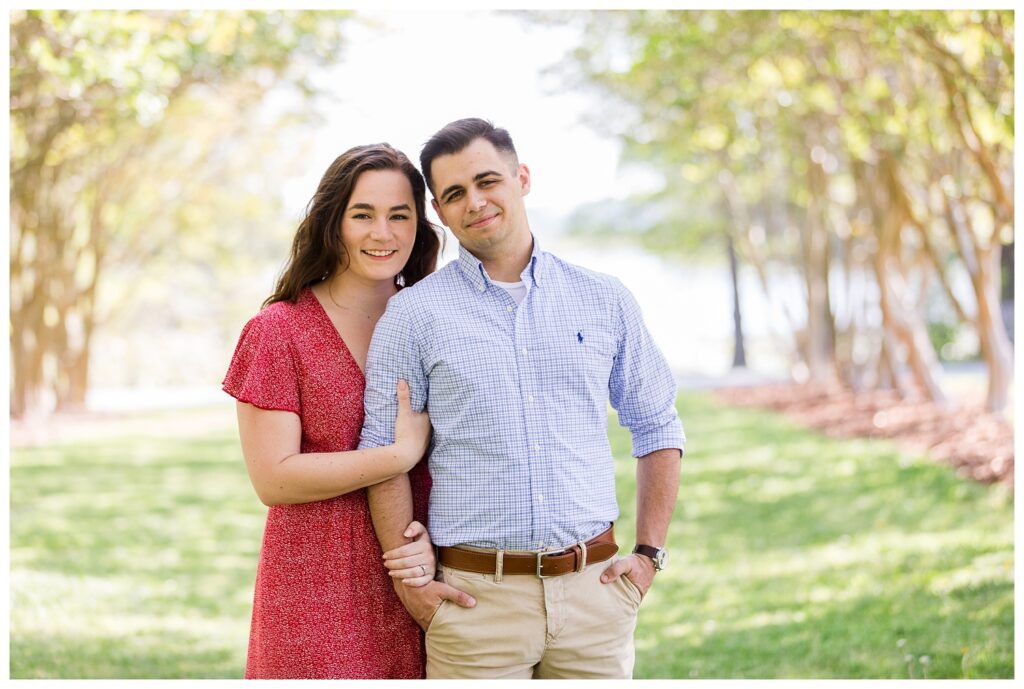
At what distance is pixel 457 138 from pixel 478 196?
0.60 ft

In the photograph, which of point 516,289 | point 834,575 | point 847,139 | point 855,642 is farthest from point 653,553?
point 847,139

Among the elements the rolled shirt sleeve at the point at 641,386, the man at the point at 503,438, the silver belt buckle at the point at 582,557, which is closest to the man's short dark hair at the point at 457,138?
the man at the point at 503,438

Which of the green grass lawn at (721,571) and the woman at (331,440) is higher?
the woman at (331,440)

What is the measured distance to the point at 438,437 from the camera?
10.3ft

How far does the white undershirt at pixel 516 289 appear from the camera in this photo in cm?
323

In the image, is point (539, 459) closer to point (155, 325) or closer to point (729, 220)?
point (729, 220)

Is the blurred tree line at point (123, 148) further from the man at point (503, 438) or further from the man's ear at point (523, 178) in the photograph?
the man at point (503, 438)

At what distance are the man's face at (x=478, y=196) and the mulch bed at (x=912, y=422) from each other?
23.6 feet

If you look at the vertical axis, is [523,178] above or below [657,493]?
above

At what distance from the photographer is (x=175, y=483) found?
12820mm

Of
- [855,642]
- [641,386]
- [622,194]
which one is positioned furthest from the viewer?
[622,194]

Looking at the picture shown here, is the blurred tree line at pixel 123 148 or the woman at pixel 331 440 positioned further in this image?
the blurred tree line at pixel 123 148

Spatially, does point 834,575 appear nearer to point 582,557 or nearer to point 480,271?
point 582,557

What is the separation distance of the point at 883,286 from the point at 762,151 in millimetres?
4164
